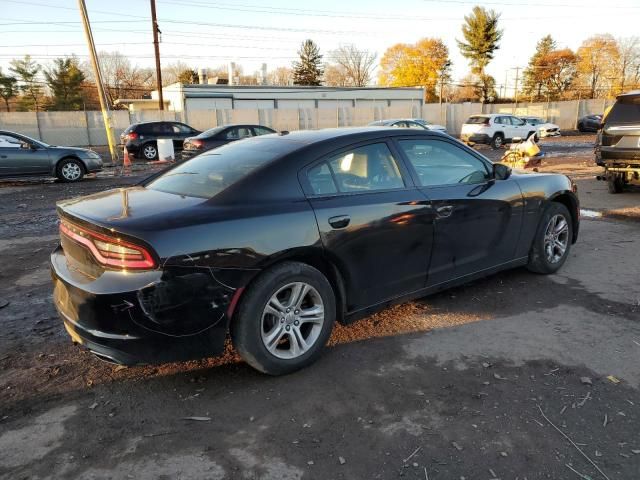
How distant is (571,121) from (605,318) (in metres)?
42.8

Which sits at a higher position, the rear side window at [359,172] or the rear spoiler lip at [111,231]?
the rear side window at [359,172]

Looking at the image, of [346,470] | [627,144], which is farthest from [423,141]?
[627,144]

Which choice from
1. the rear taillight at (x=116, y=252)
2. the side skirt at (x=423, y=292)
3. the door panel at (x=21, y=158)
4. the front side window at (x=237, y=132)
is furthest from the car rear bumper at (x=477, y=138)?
the rear taillight at (x=116, y=252)

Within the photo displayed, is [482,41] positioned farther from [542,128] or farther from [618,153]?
[618,153]

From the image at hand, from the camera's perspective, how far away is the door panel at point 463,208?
3877 millimetres

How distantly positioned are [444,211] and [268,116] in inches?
1174

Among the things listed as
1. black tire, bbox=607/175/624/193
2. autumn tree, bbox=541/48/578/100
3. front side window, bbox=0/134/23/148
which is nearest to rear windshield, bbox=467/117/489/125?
black tire, bbox=607/175/624/193

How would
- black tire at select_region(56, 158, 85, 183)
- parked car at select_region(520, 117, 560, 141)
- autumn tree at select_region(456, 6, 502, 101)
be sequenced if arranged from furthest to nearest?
autumn tree at select_region(456, 6, 502, 101), parked car at select_region(520, 117, 560, 141), black tire at select_region(56, 158, 85, 183)

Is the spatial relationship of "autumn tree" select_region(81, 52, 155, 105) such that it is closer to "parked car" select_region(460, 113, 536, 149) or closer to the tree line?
the tree line

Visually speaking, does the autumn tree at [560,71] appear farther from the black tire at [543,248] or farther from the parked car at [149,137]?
the black tire at [543,248]

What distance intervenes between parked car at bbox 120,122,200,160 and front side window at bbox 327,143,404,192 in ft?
60.8

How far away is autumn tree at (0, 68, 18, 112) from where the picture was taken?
48.6m

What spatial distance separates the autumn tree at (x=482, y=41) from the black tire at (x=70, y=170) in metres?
58.1

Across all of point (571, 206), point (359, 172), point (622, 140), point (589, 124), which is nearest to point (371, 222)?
point (359, 172)
